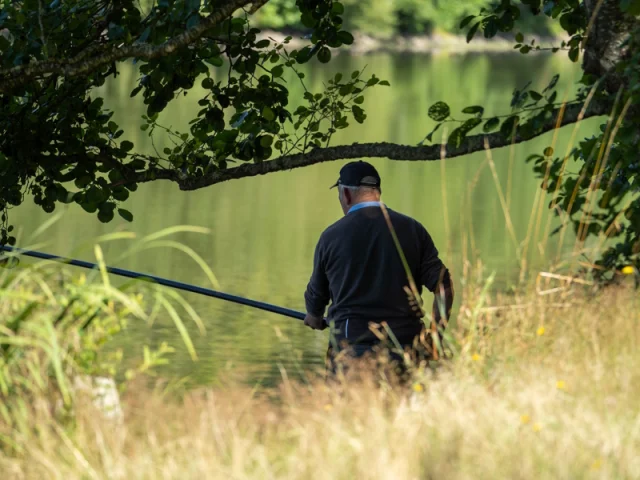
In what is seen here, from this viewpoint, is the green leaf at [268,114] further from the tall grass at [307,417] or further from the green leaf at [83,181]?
the tall grass at [307,417]

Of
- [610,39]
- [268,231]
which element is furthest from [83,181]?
[268,231]

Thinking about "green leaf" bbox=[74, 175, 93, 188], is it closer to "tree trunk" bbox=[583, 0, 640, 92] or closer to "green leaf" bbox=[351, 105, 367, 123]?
"green leaf" bbox=[351, 105, 367, 123]

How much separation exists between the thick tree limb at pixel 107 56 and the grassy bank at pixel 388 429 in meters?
2.03

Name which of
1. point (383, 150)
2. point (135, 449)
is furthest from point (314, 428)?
point (383, 150)

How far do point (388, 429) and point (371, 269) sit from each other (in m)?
1.84

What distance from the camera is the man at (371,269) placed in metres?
5.30

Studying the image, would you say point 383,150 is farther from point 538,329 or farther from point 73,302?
point 73,302

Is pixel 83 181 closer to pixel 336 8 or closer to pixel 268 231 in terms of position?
pixel 336 8

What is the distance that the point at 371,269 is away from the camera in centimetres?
538

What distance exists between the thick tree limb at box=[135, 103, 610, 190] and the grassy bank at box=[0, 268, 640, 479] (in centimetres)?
187

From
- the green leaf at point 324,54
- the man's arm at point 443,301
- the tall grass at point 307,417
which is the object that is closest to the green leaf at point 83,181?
the green leaf at point 324,54

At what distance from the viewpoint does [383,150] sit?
6516mm

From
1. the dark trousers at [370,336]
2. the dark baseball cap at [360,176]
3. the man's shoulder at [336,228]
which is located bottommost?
the dark trousers at [370,336]

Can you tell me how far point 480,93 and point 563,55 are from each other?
34.7 m
